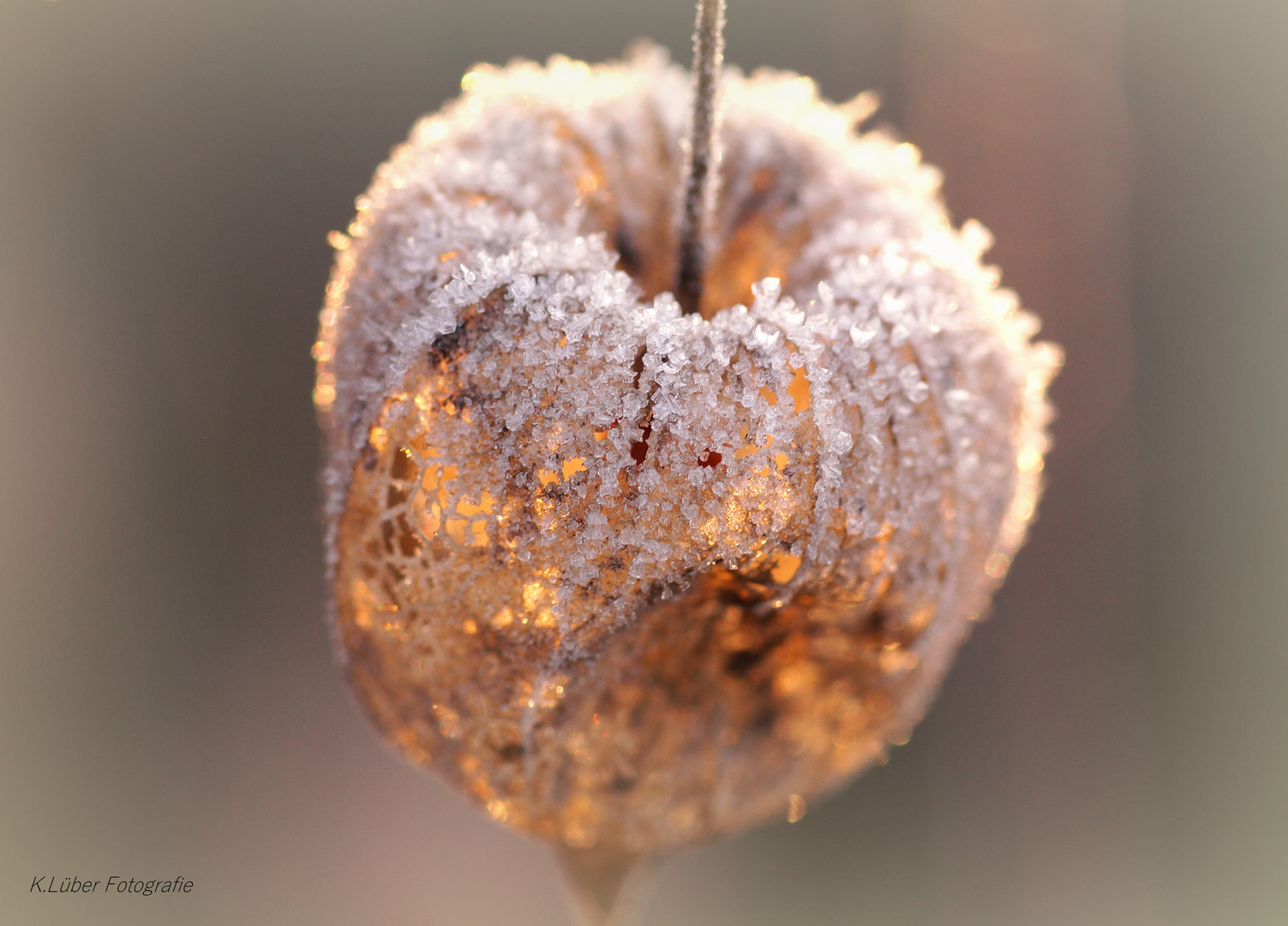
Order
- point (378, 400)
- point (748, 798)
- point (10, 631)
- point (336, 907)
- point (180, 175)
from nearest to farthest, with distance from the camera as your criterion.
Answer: point (378, 400) < point (748, 798) < point (10, 631) < point (180, 175) < point (336, 907)

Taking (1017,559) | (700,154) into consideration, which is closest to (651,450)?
(700,154)

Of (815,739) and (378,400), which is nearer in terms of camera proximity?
(378,400)

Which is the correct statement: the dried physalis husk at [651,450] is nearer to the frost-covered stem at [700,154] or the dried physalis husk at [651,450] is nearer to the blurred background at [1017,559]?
the frost-covered stem at [700,154]

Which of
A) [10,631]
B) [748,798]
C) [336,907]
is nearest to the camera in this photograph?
[748,798]

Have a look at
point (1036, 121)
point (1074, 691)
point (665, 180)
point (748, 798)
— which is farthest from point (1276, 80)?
point (748, 798)

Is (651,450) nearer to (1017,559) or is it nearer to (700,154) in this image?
(700,154)

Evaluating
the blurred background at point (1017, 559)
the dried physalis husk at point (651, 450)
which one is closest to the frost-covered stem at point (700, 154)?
the dried physalis husk at point (651, 450)

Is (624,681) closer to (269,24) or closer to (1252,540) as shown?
(269,24)
